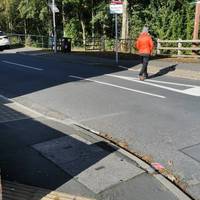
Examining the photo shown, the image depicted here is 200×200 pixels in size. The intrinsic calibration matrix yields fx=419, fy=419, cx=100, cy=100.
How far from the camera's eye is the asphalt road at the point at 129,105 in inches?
261

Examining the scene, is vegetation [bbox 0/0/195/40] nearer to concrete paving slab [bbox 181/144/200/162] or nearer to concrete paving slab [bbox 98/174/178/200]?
concrete paving slab [bbox 181/144/200/162]

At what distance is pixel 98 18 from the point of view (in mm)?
38719

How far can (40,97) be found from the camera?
11.3 meters

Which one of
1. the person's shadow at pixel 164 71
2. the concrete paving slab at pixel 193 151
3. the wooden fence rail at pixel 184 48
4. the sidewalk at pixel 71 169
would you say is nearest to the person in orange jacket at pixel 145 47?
the person's shadow at pixel 164 71

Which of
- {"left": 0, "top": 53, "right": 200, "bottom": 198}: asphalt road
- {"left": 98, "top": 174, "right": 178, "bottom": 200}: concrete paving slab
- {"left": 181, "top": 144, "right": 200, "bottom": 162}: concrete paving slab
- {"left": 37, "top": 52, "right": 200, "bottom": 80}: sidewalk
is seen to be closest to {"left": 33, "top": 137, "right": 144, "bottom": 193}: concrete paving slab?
{"left": 98, "top": 174, "right": 178, "bottom": 200}: concrete paving slab

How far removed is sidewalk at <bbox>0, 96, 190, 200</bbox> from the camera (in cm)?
489

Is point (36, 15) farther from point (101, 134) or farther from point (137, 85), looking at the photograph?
point (101, 134)

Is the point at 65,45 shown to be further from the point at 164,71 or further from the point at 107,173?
the point at 107,173

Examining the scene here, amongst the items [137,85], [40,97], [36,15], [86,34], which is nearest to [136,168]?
[40,97]

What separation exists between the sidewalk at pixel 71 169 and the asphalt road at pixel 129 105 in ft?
1.58

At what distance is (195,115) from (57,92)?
4.58 meters

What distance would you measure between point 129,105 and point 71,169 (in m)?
4.46

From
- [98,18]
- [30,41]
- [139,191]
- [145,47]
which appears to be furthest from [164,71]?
[30,41]

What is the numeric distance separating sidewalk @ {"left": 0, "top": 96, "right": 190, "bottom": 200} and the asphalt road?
481 millimetres
